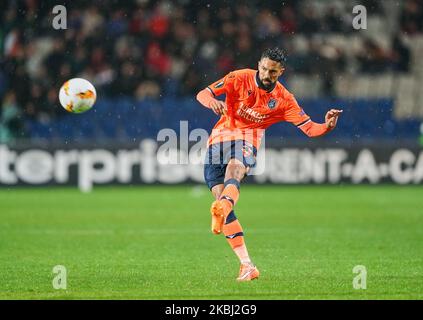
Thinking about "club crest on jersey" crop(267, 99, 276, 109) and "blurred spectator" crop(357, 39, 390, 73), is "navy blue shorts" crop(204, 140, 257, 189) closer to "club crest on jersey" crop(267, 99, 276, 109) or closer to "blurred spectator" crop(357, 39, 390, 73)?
"club crest on jersey" crop(267, 99, 276, 109)

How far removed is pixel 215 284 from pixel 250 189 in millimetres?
10568

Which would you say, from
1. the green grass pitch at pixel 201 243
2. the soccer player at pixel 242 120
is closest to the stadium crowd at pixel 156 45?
the green grass pitch at pixel 201 243

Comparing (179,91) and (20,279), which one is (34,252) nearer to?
(20,279)

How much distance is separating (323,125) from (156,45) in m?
11.8

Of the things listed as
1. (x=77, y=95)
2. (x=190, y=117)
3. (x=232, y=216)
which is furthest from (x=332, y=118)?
(x=190, y=117)

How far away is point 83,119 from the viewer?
1870 cm

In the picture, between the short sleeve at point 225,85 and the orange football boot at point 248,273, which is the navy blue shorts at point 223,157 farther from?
the orange football boot at point 248,273

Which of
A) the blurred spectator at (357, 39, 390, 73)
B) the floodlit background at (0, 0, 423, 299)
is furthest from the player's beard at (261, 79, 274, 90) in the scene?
the blurred spectator at (357, 39, 390, 73)

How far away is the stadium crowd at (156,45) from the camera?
19.3m

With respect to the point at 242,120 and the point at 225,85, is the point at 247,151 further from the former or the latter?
the point at 225,85

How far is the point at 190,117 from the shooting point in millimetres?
18891
